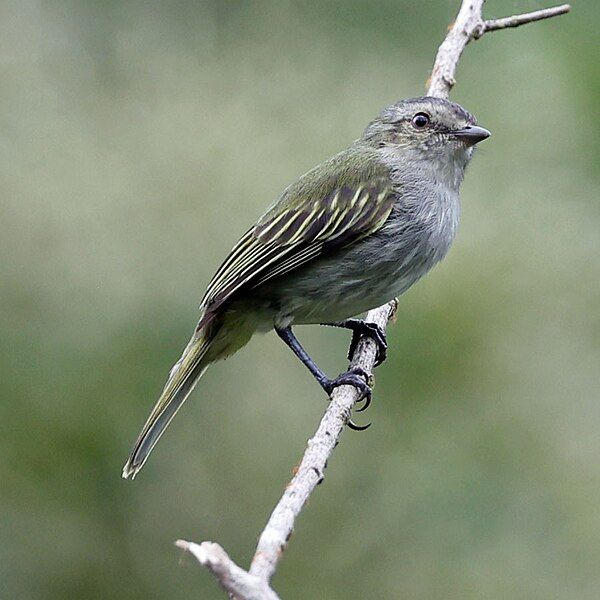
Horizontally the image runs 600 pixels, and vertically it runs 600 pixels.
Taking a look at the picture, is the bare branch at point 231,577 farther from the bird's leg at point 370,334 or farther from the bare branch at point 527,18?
the bare branch at point 527,18

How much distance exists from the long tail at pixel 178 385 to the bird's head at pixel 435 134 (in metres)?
1.09

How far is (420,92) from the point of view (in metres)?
6.40

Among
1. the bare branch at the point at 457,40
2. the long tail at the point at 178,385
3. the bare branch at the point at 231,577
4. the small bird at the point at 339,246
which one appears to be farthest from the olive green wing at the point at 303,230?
the bare branch at the point at 231,577

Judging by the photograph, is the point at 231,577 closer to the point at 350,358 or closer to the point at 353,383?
the point at 353,383

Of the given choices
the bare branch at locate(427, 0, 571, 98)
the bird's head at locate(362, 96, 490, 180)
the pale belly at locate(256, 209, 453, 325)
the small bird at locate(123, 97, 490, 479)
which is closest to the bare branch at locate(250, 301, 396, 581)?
the small bird at locate(123, 97, 490, 479)

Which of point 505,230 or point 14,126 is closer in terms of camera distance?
point 505,230

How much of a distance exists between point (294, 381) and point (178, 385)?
1.08 m

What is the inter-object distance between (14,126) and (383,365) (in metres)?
2.68

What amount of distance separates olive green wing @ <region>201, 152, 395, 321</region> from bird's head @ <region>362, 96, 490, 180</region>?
0.22 metres

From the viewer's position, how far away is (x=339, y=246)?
14.7ft

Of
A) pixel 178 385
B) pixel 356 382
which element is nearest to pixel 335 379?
pixel 356 382

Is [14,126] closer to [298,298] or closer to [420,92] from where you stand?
[420,92]

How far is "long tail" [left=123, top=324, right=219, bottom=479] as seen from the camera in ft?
14.8

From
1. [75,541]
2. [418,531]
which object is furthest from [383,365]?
[75,541]
